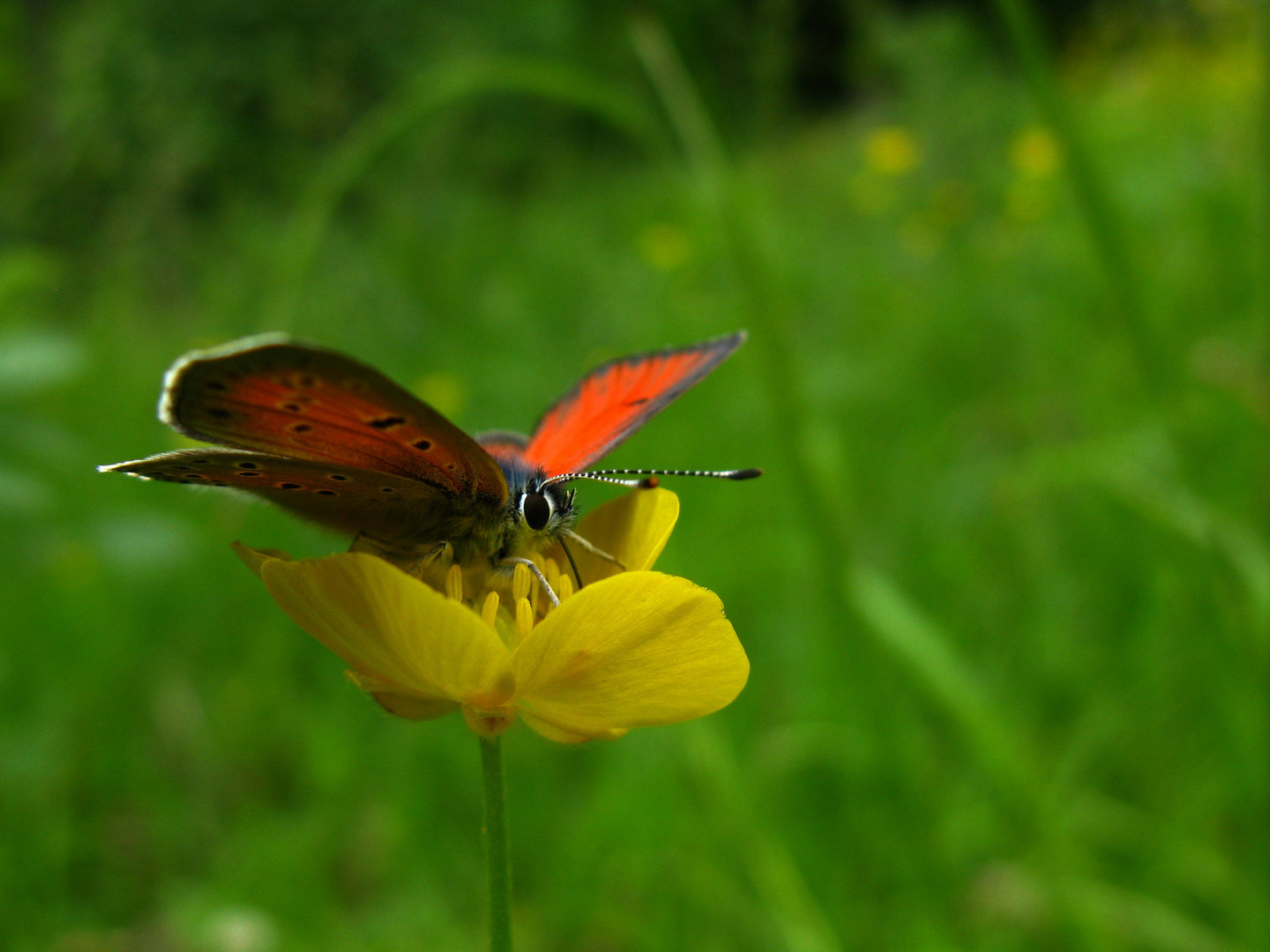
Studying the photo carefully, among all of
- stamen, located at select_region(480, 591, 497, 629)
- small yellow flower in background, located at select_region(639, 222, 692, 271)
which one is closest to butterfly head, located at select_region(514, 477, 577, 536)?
stamen, located at select_region(480, 591, 497, 629)

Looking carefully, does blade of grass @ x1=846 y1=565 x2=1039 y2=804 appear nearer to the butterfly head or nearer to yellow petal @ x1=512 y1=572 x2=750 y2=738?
the butterfly head

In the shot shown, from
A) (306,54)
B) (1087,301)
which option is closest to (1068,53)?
(1087,301)

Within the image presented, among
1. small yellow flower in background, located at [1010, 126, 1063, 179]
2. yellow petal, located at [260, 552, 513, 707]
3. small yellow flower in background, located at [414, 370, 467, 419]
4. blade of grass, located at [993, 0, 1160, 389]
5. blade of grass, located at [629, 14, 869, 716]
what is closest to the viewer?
yellow petal, located at [260, 552, 513, 707]

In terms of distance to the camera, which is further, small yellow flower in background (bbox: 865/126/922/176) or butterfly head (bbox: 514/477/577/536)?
small yellow flower in background (bbox: 865/126/922/176)

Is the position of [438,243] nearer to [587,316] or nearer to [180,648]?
[587,316]

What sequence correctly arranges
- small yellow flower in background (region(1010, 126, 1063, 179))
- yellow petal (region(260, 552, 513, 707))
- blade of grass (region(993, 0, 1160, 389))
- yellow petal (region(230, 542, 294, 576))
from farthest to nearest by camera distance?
small yellow flower in background (region(1010, 126, 1063, 179)) < blade of grass (region(993, 0, 1160, 389)) < yellow petal (region(230, 542, 294, 576)) < yellow petal (region(260, 552, 513, 707))

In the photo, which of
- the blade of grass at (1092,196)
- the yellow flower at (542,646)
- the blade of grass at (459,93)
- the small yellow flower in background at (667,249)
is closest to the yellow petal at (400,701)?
the yellow flower at (542,646)
